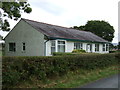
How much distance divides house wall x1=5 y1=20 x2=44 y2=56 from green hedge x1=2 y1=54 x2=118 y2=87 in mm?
10430

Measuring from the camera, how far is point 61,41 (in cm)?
2203

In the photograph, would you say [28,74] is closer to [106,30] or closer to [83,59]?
[83,59]

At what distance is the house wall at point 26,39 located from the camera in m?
20.6

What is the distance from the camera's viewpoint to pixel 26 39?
2208 centimetres

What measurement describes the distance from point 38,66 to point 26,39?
1520 cm

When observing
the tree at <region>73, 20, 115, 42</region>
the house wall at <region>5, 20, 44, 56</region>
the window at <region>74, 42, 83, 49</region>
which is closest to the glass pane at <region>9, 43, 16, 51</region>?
the house wall at <region>5, 20, 44, 56</region>

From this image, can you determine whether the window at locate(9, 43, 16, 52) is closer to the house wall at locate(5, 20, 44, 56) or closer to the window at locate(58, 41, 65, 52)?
the house wall at locate(5, 20, 44, 56)

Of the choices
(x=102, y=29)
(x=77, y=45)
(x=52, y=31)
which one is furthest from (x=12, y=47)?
(x=102, y=29)

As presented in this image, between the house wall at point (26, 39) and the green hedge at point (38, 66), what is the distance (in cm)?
1043

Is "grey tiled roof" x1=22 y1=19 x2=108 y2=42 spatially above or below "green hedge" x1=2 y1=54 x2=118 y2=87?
above

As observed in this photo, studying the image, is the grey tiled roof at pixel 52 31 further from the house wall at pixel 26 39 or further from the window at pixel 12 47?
the window at pixel 12 47

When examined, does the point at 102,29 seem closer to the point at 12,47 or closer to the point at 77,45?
the point at 77,45

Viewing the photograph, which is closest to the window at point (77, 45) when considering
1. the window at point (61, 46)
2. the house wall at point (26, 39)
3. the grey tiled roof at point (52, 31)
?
the grey tiled roof at point (52, 31)

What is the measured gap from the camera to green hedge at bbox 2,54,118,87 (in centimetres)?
617
